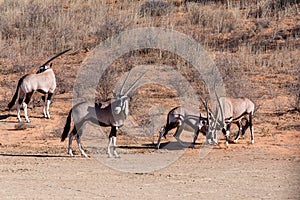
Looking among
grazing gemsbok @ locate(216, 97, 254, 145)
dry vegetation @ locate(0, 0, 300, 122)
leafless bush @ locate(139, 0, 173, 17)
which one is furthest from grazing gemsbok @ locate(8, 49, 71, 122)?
leafless bush @ locate(139, 0, 173, 17)

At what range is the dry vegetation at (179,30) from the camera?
62.1 feet

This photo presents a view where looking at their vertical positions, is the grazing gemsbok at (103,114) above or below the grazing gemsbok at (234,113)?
above

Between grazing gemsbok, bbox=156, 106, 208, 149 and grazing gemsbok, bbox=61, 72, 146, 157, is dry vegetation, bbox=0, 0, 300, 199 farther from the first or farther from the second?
grazing gemsbok, bbox=61, 72, 146, 157

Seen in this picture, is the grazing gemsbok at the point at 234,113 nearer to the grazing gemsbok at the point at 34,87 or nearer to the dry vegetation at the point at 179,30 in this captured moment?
the dry vegetation at the point at 179,30

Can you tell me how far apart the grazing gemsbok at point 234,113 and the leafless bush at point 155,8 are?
11.7 m

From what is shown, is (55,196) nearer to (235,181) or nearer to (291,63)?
(235,181)

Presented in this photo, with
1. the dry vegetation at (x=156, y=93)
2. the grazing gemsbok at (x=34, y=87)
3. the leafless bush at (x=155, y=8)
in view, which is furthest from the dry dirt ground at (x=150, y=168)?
the leafless bush at (x=155, y=8)

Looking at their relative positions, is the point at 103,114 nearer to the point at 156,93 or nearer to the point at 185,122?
the point at 185,122

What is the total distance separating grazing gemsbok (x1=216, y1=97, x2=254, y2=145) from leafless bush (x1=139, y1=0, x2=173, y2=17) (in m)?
11.7

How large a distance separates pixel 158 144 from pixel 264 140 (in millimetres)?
2102

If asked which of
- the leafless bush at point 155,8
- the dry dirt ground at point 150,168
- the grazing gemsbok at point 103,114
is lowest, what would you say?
the dry dirt ground at point 150,168

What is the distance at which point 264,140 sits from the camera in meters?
14.9

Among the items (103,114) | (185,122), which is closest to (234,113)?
(185,122)

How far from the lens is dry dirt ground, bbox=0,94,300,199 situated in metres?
10.1
